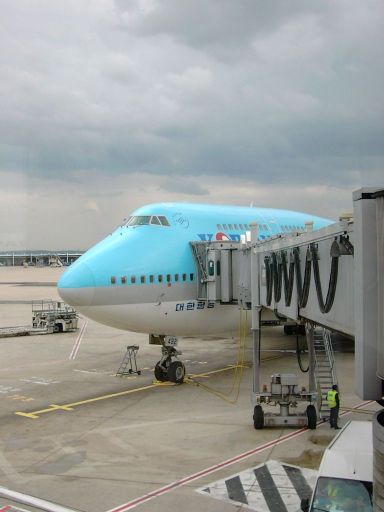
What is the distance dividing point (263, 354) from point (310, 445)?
14.5 metres

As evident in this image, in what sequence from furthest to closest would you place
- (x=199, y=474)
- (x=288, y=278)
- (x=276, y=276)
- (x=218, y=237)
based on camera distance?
(x=218, y=237) < (x=276, y=276) < (x=199, y=474) < (x=288, y=278)

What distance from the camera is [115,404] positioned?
62.4 feet

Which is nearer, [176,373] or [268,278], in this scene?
[268,278]

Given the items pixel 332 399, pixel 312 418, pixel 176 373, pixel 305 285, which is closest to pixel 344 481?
pixel 305 285

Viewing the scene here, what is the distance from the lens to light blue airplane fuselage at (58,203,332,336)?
19453 millimetres

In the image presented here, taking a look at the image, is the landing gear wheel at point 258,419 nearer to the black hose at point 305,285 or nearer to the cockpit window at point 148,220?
the black hose at point 305,285

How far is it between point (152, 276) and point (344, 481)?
12526mm

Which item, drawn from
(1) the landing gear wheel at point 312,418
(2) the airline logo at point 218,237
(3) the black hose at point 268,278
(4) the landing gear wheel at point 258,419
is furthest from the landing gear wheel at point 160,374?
(3) the black hose at point 268,278

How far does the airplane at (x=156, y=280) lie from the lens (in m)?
19.5

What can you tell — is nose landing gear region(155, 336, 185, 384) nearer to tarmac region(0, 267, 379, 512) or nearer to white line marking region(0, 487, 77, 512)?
tarmac region(0, 267, 379, 512)

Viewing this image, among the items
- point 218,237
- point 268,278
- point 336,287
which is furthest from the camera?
point 218,237

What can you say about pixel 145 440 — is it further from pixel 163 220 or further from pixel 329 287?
pixel 163 220

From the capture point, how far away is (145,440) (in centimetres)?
1514

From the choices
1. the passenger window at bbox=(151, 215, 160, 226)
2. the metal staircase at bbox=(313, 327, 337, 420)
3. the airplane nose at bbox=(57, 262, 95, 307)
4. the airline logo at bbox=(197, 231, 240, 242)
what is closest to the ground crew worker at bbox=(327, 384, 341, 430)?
the metal staircase at bbox=(313, 327, 337, 420)
